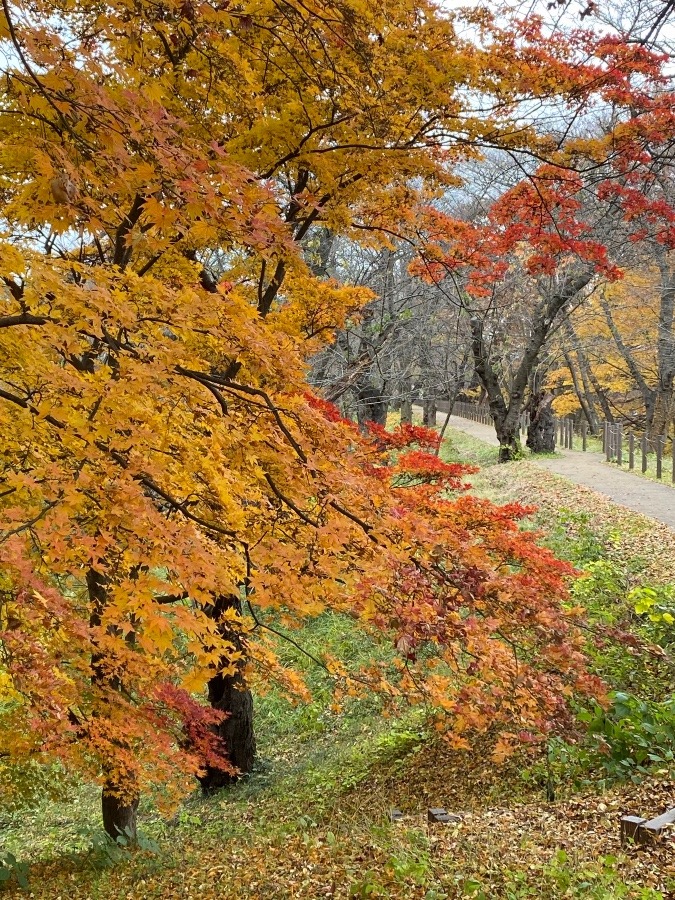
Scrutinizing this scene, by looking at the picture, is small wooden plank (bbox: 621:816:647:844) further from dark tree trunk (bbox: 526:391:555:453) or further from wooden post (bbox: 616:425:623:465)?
dark tree trunk (bbox: 526:391:555:453)

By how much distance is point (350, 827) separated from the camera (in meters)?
5.68

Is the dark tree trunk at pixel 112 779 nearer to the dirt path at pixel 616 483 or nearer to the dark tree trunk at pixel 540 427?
Answer: the dirt path at pixel 616 483

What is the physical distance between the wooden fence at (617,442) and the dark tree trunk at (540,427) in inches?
70.1

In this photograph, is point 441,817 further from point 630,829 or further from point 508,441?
point 508,441

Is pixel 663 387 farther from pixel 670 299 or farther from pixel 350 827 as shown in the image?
pixel 350 827

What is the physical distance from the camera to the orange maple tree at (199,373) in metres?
3.04

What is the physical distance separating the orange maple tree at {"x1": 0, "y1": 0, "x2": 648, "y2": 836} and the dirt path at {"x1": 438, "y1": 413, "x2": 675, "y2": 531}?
655 cm

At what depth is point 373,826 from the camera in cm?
543

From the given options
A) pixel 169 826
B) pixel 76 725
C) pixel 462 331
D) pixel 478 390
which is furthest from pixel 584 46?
pixel 478 390

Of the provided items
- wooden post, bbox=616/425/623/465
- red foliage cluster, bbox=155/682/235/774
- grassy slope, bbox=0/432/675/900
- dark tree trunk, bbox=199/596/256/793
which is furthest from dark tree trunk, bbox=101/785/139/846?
wooden post, bbox=616/425/623/465

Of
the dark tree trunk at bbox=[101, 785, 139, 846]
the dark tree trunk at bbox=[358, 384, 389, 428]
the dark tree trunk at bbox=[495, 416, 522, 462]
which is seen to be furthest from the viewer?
the dark tree trunk at bbox=[495, 416, 522, 462]

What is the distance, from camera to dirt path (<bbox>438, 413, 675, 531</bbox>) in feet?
42.4

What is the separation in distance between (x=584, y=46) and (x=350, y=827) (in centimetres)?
777

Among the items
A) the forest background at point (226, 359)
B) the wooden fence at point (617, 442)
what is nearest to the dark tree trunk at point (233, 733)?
the forest background at point (226, 359)
